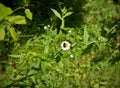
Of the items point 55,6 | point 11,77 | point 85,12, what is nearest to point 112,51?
point 85,12

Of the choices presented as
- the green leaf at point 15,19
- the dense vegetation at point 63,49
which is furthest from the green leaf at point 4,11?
the dense vegetation at point 63,49

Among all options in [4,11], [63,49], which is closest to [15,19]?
[4,11]

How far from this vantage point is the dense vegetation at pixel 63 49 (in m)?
2.77

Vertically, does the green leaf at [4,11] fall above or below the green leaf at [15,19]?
above

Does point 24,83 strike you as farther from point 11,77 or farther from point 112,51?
point 112,51

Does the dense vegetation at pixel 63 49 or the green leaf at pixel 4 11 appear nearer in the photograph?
the green leaf at pixel 4 11

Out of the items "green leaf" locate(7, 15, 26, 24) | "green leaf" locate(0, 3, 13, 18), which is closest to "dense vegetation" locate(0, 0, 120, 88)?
"green leaf" locate(7, 15, 26, 24)

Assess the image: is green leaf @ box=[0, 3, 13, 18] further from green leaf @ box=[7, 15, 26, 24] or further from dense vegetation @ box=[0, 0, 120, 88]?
dense vegetation @ box=[0, 0, 120, 88]

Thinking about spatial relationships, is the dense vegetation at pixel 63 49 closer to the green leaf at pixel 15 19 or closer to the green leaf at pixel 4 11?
the green leaf at pixel 15 19

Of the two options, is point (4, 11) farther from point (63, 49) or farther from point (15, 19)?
Answer: point (63, 49)

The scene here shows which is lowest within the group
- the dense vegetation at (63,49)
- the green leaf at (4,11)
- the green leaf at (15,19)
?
the dense vegetation at (63,49)

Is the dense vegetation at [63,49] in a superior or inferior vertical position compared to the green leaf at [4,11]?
inferior

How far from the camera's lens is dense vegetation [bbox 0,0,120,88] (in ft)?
9.07

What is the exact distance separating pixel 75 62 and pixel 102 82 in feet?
1.26
